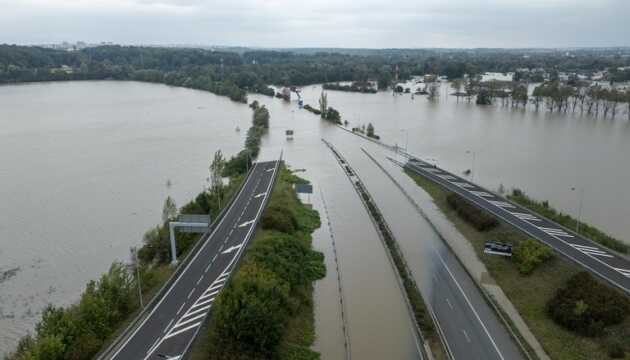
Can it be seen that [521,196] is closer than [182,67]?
Yes

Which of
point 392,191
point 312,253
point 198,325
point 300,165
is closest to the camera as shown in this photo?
point 198,325

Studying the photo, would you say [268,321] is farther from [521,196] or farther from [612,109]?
[612,109]

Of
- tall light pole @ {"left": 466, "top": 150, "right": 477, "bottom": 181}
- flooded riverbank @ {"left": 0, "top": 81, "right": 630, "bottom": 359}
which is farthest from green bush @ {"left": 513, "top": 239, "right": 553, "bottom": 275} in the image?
tall light pole @ {"left": 466, "top": 150, "right": 477, "bottom": 181}

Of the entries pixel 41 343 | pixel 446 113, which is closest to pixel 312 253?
pixel 41 343

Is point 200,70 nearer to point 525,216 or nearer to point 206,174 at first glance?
point 206,174

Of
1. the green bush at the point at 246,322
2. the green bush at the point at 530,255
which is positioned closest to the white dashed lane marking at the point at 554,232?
the green bush at the point at 530,255

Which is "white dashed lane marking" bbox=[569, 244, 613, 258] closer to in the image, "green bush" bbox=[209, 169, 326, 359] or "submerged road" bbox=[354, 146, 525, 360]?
"submerged road" bbox=[354, 146, 525, 360]

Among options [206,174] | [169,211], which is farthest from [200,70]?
[169,211]

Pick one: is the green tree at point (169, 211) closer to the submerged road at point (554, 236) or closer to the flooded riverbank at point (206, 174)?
the flooded riverbank at point (206, 174)
